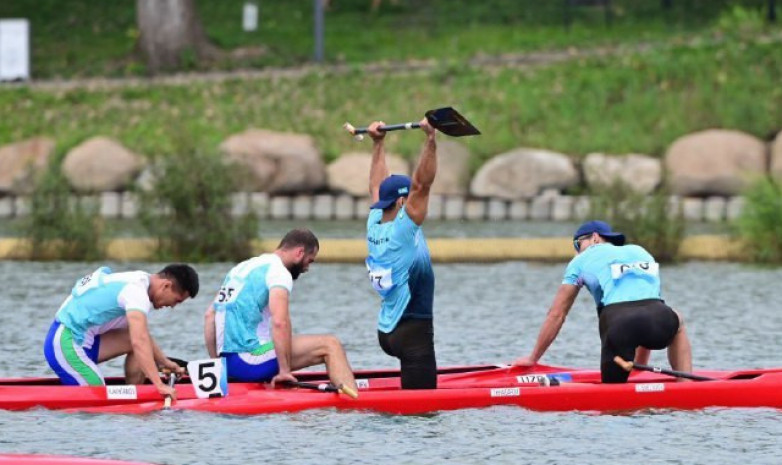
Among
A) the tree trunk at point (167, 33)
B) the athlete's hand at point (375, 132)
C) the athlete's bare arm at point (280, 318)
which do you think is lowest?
the athlete's bare arm at point (280, 318)

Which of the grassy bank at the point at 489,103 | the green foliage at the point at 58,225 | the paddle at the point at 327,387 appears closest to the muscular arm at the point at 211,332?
the paddle at the point at 327,387

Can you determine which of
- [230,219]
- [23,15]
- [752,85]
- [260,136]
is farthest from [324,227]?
[23,15]

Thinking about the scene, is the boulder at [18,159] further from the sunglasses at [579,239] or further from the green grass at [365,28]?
the sunglasses at [579,239]

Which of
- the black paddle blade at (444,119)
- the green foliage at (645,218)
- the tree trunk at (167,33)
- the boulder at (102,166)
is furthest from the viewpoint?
the tree trunk at (167,33)

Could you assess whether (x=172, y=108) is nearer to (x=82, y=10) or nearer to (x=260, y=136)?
(x=260, y=136)

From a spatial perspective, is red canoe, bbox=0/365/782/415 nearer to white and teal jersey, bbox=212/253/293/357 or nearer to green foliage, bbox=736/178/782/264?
white and teal jersey, bbox=212/253/293/357

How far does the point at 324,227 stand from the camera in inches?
1292

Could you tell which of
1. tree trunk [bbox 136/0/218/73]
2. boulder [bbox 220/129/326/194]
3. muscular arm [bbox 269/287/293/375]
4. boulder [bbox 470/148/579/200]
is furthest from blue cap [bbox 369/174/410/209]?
tree trunk [bbox 136/0/218/73]

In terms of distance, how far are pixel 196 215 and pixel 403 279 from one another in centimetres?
1205

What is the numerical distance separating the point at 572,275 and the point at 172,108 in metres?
24.1

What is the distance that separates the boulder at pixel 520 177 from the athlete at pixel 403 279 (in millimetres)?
19464

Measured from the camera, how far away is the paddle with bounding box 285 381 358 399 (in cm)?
1491

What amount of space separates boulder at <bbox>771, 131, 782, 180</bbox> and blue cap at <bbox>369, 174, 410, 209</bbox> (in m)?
19.2

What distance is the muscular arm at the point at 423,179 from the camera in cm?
1400
